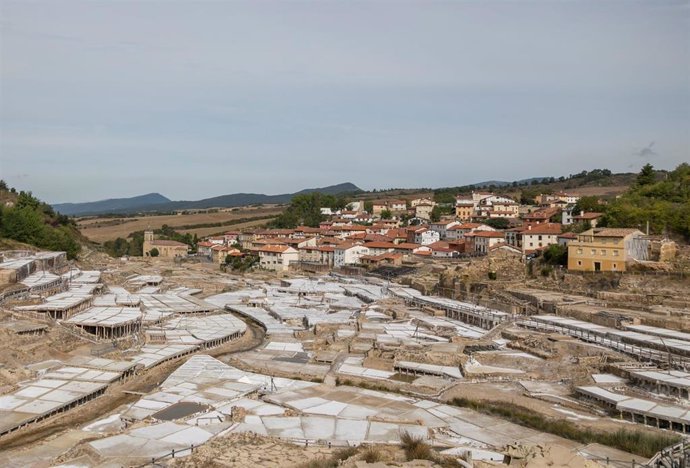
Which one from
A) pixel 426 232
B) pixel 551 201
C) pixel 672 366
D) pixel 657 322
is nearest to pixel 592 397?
pixel 672 366

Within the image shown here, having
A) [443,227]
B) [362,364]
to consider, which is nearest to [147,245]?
[443,227]

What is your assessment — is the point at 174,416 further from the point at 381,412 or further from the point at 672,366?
the point at 672,366

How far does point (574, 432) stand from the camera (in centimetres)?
1520

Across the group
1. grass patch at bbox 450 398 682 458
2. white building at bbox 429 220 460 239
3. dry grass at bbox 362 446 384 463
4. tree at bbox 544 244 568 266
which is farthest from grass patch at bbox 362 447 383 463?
white building at bbox 429 220 460 239

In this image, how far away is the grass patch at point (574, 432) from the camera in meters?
14.0

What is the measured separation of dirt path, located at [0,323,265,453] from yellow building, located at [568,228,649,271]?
22.6 meters

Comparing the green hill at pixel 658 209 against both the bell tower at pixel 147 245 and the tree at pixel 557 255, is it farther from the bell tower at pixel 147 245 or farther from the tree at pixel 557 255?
the bell tower at pixel 147 245

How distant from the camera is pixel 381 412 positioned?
54.1 ft

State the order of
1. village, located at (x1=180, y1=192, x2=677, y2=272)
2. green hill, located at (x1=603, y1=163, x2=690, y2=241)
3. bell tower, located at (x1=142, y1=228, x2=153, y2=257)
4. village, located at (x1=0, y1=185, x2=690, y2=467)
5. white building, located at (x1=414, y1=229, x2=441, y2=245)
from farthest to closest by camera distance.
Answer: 1. bell tower, located at (x1=142, y1=228, x2=153, y2=257)
2. white building, located at (x1=414, y1=229, x2=441, y2=245)
3. green hill, located at (x1=603, y1=163, x2=690, y2=241)
4. village, located at (x1=180, y1=192, x2=677, y2=272)
5. village, located at (x1=0, y1=185, x2=690, y2=467)

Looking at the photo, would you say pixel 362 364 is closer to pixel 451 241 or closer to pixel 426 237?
pixel 451 241

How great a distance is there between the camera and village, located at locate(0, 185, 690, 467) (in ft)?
45.4

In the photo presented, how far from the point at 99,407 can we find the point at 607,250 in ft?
96.9

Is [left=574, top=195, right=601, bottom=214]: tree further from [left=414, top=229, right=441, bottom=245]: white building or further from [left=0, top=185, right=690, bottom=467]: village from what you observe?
[left=414, top=229, right=441, bottom=245]: white building

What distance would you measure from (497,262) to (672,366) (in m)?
23.9
